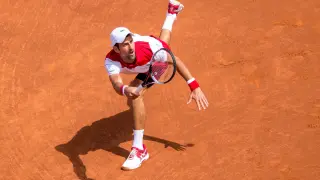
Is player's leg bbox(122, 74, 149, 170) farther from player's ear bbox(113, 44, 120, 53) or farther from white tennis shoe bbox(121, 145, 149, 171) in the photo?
player's ear bbox(113, 44, 120, 53)

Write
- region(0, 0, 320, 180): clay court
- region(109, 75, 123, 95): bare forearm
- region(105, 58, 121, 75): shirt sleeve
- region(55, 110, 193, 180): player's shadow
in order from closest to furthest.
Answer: region(109, 75, 123, 95): bare forearm
region(105, 58, 121, 75): shirt sleeve
region(0, 0, 320, 180): clay court
region(55, 110, 193, 180): player's shadow

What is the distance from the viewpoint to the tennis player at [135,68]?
244 inches

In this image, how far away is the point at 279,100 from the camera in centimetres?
725

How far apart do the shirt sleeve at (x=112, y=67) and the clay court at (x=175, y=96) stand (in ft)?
4.02

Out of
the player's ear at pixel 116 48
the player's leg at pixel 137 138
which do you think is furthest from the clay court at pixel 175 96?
the player's ear at pixel 116 48

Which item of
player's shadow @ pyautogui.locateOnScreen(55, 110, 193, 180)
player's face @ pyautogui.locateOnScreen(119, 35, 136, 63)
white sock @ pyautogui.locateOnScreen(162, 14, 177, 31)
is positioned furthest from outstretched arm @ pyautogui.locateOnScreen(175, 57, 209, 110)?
white sock @ pyautogui.locateOnScreen(162, 14, 177, 31)

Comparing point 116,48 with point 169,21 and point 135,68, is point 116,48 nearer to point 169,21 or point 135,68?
point 135,68

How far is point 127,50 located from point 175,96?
5.86 feet

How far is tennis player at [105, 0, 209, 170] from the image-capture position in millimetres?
6188

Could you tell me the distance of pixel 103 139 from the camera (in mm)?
7359

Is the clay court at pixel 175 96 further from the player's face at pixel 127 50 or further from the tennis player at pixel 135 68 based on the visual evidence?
the player's face at pixel 127 50

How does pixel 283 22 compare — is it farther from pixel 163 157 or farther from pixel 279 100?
pixel 163 157

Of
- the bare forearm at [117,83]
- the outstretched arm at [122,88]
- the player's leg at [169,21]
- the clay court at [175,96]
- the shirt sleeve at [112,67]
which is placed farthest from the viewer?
the player's leg at [169,21]

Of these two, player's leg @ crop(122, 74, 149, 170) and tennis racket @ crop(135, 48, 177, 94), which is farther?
player's leg @ crop(122, 74, 149, 170)
